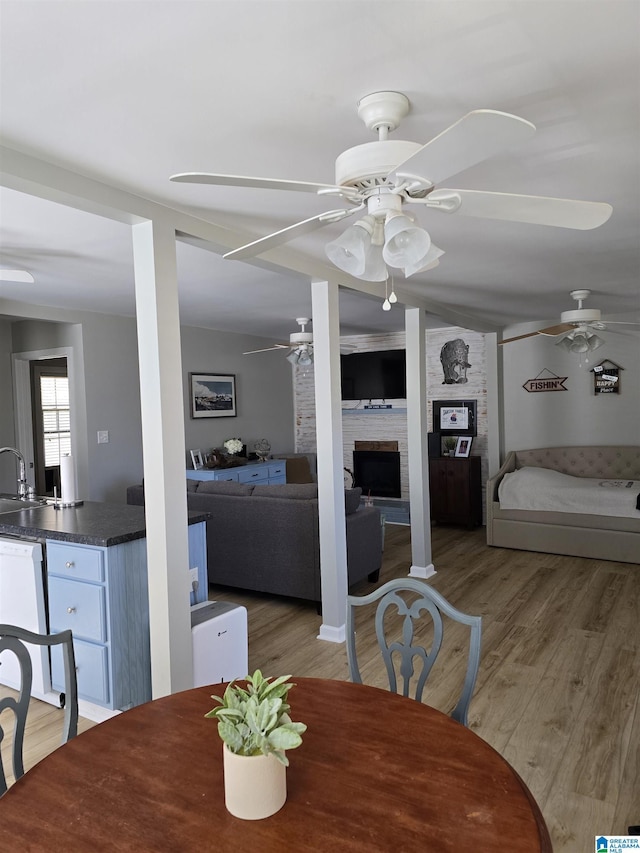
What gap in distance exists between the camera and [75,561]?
290 cm

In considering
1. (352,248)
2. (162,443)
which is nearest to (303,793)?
(352,248)

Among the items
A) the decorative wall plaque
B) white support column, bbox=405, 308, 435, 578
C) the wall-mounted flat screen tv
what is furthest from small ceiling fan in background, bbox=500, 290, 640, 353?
the wall-mounted flat screen tv

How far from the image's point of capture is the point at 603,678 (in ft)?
10.6

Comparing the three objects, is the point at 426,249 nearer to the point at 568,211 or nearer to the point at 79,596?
the point at 568,211

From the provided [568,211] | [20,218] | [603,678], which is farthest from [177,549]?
[603,678]

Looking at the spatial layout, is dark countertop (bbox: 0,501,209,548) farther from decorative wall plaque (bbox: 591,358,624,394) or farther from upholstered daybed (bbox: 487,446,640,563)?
decorative wall plaque (bbox: 591,358,624,394)

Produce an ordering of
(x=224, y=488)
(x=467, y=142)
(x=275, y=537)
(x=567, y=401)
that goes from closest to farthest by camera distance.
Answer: (x=467, y=142) < (x=275, y=537) < (x=224, y=488) < (x=567, y=401)

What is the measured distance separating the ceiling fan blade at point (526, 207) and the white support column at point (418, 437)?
335cm

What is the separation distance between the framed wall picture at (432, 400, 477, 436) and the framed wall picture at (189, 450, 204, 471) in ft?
9.92

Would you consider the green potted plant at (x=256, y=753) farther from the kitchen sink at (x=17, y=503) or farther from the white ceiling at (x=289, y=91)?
the kitchen sink at (x=17, y=503)

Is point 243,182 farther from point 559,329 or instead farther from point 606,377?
point 606,377

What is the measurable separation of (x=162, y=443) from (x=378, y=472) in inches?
230

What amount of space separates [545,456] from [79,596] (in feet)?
18.3

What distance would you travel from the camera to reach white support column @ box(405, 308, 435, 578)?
5.01m
